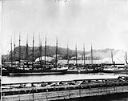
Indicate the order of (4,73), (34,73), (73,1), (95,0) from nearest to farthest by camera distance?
(73,1) < (95,0) < (4,73) < (34,73)

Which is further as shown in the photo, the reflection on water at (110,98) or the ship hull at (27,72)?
the ship hull at (27,72)

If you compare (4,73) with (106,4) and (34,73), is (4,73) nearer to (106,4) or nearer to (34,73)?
(34,73)

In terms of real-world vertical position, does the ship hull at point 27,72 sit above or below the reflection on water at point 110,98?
above

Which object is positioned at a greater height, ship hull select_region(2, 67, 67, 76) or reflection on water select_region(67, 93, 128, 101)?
ship hull select_region(2, 67, 67, 76)

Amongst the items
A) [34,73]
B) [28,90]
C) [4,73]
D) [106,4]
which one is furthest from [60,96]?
[34,73]

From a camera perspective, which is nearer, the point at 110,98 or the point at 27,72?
the point at 110,98

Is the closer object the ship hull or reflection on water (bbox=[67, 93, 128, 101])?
reflection on water (bbox=[67, 93, 128, 101])

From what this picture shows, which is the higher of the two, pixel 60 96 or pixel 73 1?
pixel 73 1

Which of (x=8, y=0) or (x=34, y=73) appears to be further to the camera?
(x=34, y=73)

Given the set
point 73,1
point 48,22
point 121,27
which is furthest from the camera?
point 121,27

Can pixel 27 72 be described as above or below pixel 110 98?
above
